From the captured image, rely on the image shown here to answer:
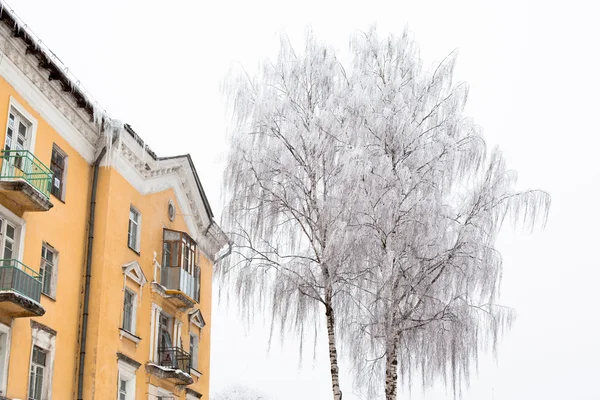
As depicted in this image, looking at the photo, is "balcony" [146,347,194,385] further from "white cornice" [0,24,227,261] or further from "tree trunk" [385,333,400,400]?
"tree trunk" [385,333,400,400]

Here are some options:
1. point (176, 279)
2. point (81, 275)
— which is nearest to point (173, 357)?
point (176, 279)

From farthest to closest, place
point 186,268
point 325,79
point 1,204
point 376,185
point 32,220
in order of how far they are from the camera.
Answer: point 186,268 → point 325,79 → point 376,185 → point 32,220 → point 1,204

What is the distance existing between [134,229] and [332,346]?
7.57m

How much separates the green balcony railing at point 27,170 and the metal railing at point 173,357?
8.82 metres

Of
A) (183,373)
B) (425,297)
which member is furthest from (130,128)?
(425,297)

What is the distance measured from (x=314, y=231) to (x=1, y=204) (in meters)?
9.47

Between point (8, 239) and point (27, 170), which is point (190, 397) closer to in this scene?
point (8, 239)

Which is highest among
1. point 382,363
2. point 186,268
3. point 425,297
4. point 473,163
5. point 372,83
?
point 372,83

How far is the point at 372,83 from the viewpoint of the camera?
84.0ft

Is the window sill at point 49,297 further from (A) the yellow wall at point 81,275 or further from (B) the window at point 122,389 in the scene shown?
(B) the window at point 122,389

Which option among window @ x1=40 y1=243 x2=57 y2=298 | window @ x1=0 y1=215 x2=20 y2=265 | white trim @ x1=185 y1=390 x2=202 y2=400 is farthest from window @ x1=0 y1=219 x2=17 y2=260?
white trim @ x1=185 y1=390 x2=202 y2=400

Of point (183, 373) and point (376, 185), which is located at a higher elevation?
point (376, 185)

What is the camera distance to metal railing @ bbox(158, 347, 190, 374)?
27719 mm

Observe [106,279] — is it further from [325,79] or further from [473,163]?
[473,163]
